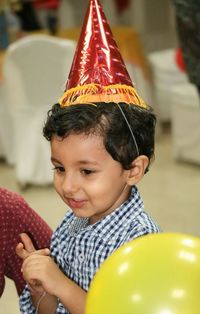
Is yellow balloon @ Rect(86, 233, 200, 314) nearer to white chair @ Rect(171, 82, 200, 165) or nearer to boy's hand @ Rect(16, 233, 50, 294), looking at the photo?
boy's hand @ Rect(16, 233, 50, 294)

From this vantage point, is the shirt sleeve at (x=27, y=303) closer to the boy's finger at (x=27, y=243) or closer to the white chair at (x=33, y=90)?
the boy's finger at (x=27, y=243)


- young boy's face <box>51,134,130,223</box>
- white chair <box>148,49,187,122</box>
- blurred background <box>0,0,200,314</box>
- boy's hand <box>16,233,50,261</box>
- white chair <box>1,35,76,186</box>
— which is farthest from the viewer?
white chair <box>148,49,187,122</box>

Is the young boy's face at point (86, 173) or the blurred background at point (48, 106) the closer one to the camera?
the young boy's face at point (86, 173)

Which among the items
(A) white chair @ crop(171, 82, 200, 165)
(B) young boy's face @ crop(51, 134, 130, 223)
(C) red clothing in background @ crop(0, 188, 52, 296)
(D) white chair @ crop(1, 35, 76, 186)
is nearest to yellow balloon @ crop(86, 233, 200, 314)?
(B) young boy's face @ crop(51, 134, 130, 223)

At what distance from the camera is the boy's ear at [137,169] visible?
45.1 inches

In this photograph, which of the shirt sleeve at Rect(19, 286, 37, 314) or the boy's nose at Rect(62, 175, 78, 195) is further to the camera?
the shirt sleeve at Rect(19, 286, 37, 314)

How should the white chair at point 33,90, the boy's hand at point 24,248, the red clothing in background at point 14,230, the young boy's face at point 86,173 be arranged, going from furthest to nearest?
1. the white chair at point 33,90
2. the red clothing in background at point 14,230
3. the boy's hand at point 24,248
4. the young boy's face at point 86,173

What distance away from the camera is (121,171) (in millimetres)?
1129

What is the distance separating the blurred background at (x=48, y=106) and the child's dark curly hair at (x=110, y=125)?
143cm

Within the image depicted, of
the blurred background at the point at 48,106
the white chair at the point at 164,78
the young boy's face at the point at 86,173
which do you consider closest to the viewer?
the young boy's face at the point at 86,173

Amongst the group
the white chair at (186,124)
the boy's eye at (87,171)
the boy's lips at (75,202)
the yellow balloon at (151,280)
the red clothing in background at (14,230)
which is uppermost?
the boy's eye at (87,171)

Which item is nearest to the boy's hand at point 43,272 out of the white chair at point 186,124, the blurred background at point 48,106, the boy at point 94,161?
the boy at point 94,161

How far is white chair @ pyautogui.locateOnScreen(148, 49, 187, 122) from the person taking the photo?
4.20m

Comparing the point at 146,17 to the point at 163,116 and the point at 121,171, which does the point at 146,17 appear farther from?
the point at 121,171
